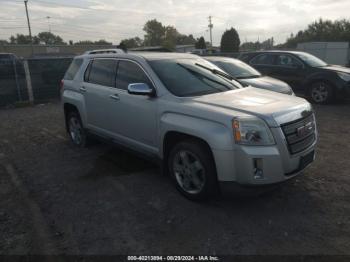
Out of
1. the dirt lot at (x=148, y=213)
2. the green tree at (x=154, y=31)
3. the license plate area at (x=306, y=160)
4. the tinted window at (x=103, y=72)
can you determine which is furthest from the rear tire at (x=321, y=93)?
the green tree at (x=154, y=31)

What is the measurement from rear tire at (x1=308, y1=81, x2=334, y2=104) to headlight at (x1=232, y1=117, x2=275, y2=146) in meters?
7.83

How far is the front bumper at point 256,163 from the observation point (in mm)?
3250

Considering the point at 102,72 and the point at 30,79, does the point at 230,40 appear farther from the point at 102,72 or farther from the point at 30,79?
the point at 102,72

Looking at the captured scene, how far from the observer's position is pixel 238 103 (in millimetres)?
3750

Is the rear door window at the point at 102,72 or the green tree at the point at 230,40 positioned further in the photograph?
the green tree at the point at 230,40

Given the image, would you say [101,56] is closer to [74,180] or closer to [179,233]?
[74,180]

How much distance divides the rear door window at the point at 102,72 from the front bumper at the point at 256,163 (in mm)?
2479

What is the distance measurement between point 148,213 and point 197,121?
4.00 feet

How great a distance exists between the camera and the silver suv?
331cm

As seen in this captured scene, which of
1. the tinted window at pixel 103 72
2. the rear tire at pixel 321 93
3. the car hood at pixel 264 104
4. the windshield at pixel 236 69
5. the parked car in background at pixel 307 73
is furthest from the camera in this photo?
the rear tire at pixel 321 93

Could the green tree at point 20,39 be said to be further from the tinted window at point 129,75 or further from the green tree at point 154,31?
the tinted window at point 129,75

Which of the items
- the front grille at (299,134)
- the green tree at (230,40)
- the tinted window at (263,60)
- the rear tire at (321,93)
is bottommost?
the rear tire at (321,93)

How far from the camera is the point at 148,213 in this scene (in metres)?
3.72

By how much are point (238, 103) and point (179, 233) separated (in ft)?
5.33
